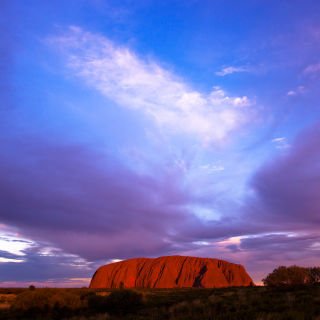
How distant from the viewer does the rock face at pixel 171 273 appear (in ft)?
462

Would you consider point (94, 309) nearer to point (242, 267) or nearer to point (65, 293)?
point (65, 293)

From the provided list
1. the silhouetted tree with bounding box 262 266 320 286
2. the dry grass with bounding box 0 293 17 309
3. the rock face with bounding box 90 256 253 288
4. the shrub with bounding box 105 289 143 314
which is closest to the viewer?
the shrub with bounding box 105 289 143 314

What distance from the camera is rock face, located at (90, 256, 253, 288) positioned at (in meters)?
141

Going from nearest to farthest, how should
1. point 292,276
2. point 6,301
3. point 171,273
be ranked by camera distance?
point 6,301 → point 292,276 → point 171,273

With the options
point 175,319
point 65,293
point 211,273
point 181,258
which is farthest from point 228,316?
point 181,258

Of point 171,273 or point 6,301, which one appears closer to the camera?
point 6,301

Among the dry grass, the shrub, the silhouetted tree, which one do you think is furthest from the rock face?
the shrub

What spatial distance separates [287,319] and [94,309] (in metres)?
20.9

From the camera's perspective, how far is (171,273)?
14838 centimetres

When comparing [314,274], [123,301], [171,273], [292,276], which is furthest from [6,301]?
[171,273]

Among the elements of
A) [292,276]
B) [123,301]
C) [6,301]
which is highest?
[292,276]

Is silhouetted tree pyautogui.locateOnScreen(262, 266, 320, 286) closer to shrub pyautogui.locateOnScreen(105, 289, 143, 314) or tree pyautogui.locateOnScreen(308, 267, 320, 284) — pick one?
tree pyautogui.locateOnScreen(308, 267, 320, 284)

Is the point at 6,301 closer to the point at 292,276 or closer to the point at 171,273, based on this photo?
the point at 292,276

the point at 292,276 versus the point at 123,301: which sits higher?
the point at 292,276
